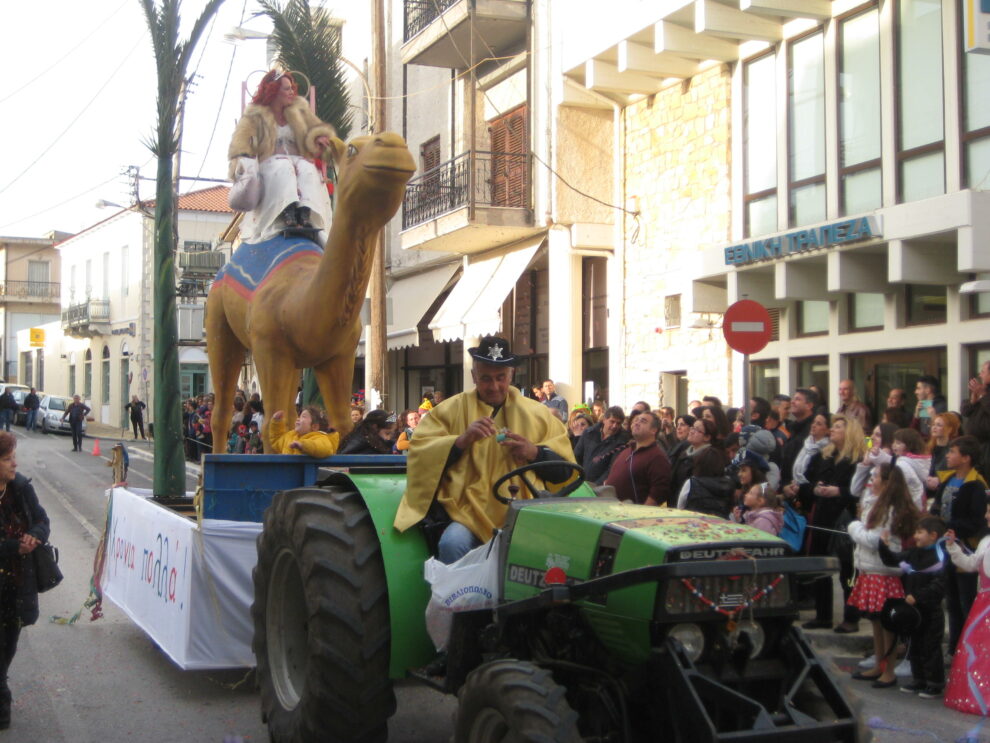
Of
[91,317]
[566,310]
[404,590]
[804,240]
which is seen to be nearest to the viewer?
[404,590]

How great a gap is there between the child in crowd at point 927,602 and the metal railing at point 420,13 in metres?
15.6

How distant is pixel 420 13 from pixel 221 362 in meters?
14.6

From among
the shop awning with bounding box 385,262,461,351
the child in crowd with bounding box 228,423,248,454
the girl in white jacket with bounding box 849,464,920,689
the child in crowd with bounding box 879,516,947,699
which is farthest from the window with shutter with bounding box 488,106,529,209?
the child in crowd with bounding box 879,516,947,699

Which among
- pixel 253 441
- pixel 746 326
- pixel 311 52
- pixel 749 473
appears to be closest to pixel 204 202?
pixel 253 441

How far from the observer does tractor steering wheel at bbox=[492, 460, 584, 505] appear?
488cm

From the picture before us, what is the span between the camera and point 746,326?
10516 mm

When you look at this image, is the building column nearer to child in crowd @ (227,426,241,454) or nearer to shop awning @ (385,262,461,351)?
shop awning @ (385,262,461,351)

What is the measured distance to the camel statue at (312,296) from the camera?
7.01m

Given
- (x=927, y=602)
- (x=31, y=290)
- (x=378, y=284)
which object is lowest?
(x=927, y=602)

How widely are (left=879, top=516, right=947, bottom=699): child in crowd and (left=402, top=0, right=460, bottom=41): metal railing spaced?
51.2 feet

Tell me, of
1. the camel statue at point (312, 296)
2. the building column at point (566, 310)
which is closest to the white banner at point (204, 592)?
the camel statue at point (312, 296)

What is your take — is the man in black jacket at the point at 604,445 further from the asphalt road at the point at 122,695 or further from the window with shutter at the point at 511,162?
the window with shutter at the point at 511,162

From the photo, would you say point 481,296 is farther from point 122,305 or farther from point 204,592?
point 122,305

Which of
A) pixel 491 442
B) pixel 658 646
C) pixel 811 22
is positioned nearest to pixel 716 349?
pixel 811 22
